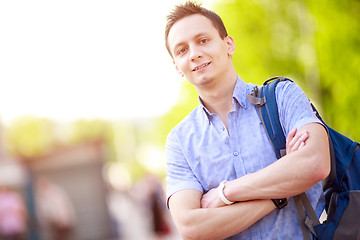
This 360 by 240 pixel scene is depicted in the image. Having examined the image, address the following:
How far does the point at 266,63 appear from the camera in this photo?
14.3m

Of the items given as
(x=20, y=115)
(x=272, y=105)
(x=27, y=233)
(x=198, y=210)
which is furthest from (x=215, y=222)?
(x=20, y=115)

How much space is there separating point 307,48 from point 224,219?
12039 millimetres

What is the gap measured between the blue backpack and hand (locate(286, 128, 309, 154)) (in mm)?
67

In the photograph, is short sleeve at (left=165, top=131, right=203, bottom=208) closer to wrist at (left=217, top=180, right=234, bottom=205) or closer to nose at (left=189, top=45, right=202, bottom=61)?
wrist at (left=217, top=180, right=234, bottom=205)

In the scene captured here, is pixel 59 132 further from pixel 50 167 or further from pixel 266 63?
pixel 266 63

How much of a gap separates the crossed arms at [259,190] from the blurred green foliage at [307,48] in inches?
281

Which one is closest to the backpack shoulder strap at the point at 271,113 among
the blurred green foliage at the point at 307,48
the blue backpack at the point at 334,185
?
the blue backpack at the point at 334,185

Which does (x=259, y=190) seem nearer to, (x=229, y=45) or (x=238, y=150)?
(x=238, y=150)

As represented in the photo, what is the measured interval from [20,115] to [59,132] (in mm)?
17630

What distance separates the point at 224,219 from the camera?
241 centimetres

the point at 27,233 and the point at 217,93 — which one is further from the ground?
the point at 217,93

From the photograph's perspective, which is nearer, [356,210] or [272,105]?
[356,210]

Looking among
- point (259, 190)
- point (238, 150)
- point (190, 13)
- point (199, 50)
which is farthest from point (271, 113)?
point (190, 13)

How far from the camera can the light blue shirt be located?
7.97 feet
